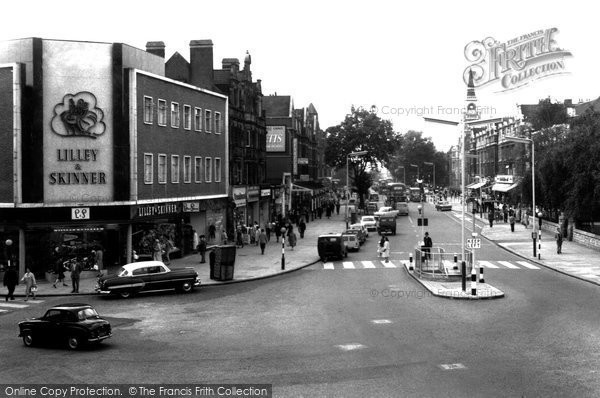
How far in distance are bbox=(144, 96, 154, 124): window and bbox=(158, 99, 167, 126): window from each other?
3.51 ft

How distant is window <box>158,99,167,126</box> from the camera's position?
40969 millimetres

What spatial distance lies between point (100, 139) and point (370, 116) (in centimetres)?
6815

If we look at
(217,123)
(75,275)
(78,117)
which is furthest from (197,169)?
(75,275)

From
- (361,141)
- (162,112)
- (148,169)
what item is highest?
(361,141)

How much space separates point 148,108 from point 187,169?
686cm

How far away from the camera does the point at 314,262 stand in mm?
41531

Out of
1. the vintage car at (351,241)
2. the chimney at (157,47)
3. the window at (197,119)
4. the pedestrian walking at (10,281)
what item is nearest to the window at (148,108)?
the window at (197,119)

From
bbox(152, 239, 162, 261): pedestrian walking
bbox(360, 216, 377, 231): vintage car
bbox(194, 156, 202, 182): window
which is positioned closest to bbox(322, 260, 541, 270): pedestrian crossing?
bbox(152, 239, 162, 261): pedestrian walking

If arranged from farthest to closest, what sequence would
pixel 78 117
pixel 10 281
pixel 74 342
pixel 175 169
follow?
pixel 175 169 → pixel 78 117 → pixel 10 281 → pixel 74 342

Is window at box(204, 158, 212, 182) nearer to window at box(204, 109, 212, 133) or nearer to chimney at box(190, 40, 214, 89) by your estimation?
window at box(204, 109, 212, 133)

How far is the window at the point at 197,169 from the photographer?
46.8m

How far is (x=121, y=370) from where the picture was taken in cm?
1622

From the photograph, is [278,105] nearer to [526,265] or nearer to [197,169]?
[197,169]

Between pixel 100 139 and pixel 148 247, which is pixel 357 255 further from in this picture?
pixel 100 139
